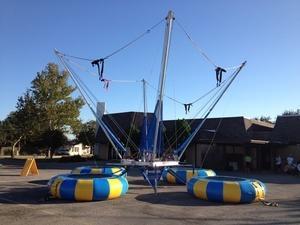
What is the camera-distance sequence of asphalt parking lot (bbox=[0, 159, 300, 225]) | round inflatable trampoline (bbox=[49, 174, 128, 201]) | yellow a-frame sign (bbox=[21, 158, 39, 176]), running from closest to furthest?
asphalt parking lot (bbox=[0, 159, 300, 225]), round inflatable trampoline (bbox=[49, 174, 128, 201]), yellow a-frame sign (bbox=[21, 158, 39, 176])

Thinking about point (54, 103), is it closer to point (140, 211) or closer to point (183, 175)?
point (183, 175)

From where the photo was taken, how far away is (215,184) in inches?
567

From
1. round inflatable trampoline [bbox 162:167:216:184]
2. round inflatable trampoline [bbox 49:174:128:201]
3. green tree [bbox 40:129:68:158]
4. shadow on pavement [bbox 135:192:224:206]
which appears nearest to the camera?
round inflatable trampoline [bbox 49:174:128:201]

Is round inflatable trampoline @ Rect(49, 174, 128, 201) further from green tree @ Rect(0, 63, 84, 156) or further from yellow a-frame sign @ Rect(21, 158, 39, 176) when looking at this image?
green tree @ Rect(0, 63, 84, 156)

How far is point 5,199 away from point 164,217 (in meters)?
5.80

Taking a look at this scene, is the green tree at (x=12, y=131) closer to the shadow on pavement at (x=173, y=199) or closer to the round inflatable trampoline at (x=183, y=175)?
the round inflatable trampoline at (x=183, y=175)

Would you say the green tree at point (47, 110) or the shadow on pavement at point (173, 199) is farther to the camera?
the green tree at point (47, 110)

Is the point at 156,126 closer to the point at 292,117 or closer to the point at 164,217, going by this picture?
the point at 164,217

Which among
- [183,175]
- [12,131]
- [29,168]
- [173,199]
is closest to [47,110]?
[12,131]

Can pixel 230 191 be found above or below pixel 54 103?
below

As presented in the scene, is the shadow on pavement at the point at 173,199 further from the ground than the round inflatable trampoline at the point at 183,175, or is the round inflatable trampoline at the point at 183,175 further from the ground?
the round inflatable trampoline at the point at 183,175

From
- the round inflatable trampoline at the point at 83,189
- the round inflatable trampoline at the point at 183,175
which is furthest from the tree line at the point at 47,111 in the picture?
the round inflatable trampoline at the point at 83,189

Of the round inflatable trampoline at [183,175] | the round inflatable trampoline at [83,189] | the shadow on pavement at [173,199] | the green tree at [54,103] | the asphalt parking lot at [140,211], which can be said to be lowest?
the asphalt parking lot at [140,211]

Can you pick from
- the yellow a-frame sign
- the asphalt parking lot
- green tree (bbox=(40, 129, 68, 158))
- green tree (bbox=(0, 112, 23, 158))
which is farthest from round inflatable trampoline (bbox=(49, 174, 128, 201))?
green tree (bbox=(0, 112, 23, 158))
